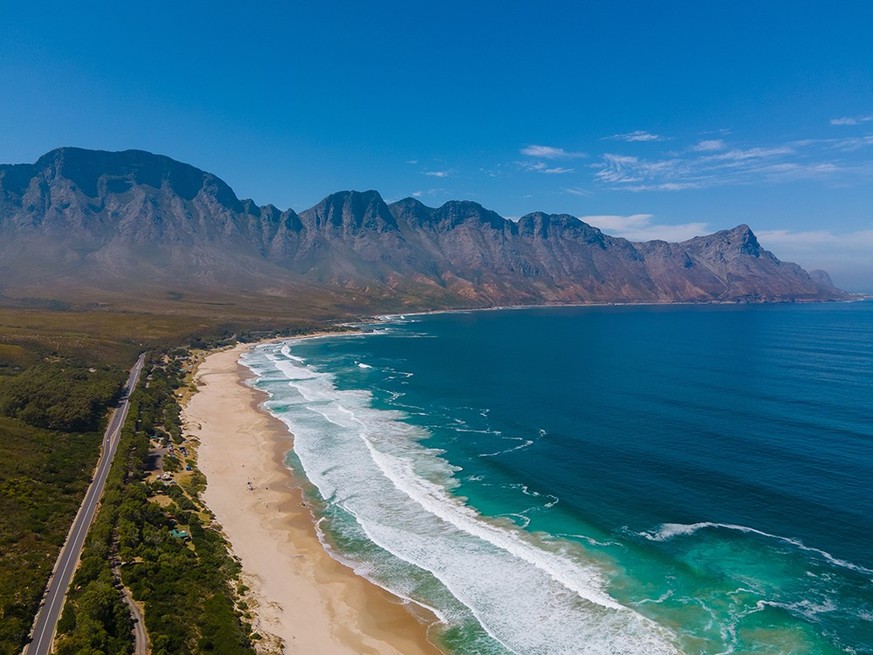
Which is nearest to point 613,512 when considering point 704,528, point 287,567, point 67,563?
point 704,528

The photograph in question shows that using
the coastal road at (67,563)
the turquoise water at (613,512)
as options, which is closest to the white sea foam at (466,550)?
the turquoise water at (613,512)

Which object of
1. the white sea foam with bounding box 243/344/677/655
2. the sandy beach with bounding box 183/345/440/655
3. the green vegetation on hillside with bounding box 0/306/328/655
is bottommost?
the sandy beach with bounding box 183/345/440/655

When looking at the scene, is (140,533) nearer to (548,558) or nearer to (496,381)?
(548,558)

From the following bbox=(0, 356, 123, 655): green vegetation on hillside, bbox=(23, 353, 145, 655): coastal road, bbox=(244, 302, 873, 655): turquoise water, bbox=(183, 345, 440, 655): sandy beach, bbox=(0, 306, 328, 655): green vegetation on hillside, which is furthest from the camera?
bbox=(244, 302, 873, 655): turquoise water

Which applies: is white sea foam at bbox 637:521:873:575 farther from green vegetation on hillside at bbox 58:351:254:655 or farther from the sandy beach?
green vegetation on hillside at bbox 58:351:254:655

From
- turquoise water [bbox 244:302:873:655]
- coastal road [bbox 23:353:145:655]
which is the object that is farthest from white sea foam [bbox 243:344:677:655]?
coastal road [bbox 23:353:145:655]

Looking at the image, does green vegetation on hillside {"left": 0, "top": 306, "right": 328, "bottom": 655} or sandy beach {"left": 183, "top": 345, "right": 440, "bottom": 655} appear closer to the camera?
green vegetation on hillside {"left": 0, "top": 306, "right": 328, "bottom": 655}
